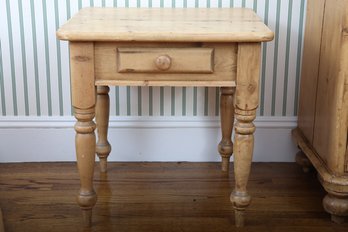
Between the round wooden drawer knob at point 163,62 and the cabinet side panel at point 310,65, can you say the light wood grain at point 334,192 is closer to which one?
the cabinet side panel at point 310,65

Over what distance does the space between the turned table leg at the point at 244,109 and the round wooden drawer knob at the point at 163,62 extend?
20 cm

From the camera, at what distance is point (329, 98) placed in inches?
71.5

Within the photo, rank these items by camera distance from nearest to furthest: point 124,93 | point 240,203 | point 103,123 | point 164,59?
point 164,59 < point 240,203 < point 103,123 < point 124,93

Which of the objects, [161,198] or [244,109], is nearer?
[244,109]

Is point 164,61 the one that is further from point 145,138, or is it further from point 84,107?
point 145,138

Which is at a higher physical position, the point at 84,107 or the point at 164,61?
the point at 164,61

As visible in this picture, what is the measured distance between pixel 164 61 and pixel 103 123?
590 mm

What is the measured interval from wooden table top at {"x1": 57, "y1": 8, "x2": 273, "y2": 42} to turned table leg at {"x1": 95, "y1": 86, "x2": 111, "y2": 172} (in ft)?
0.98

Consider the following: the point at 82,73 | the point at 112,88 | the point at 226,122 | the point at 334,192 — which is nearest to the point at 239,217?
the point at 334,192

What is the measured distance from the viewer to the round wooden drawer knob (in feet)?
5.29

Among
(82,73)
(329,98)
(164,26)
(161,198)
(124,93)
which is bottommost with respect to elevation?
(161,198)

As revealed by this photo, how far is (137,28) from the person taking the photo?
5.41ft

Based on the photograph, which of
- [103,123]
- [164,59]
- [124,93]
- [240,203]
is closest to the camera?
[164,59]

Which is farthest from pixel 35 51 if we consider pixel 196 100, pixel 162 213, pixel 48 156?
pixel 162 213
